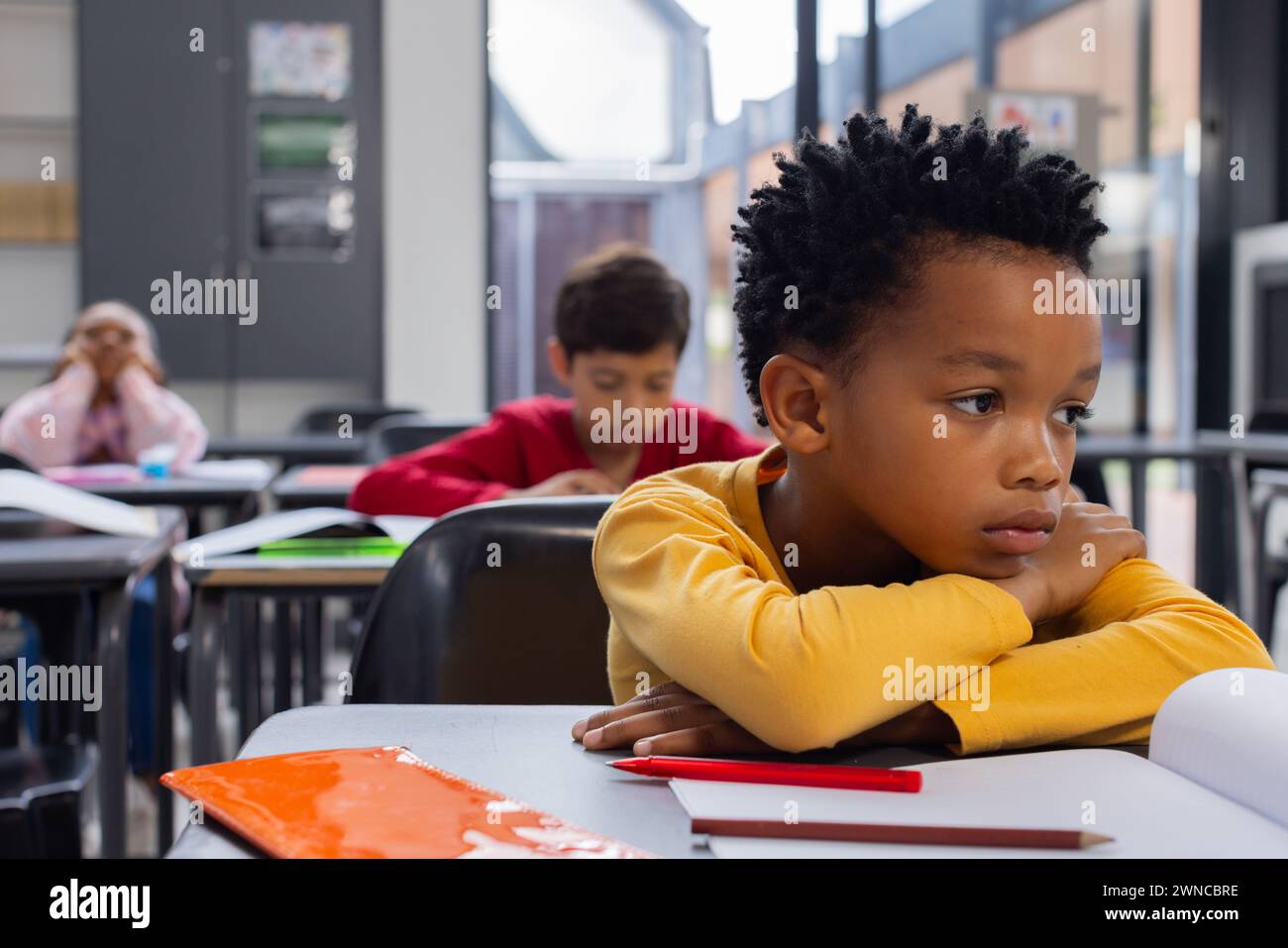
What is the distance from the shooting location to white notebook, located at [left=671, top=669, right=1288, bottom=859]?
542mm

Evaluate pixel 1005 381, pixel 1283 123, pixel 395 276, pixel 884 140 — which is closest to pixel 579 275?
pixel 884 140

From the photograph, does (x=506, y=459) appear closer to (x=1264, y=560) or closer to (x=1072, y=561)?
(x=1072, y=561)

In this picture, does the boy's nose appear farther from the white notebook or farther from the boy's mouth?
the white notebook

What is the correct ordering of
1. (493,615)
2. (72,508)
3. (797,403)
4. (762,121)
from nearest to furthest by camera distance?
1. (797,403)
2. (493,615)
3. (72,508)
4. (762,121)

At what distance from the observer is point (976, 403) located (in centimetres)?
85

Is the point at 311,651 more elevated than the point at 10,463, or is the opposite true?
the point at 10,463

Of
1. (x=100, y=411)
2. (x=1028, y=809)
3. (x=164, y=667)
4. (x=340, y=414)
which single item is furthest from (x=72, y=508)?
(x=340, y=414)

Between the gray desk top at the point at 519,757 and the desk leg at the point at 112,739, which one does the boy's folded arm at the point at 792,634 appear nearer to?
the gray desk top at the point at 519,757

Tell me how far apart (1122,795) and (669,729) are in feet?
0.81

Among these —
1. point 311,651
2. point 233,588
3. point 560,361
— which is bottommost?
point 311,651

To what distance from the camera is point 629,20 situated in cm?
657

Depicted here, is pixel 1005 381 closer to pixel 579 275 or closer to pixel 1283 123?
pixel 579 275

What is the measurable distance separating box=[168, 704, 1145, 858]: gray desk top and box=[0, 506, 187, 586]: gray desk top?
1.10 metres

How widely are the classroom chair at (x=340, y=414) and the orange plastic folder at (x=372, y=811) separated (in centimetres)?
420
